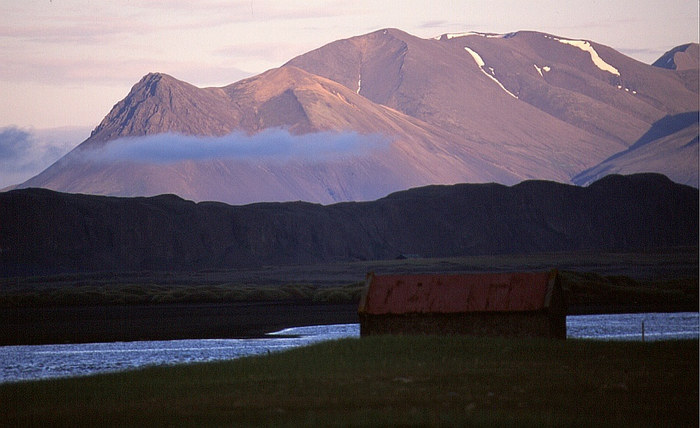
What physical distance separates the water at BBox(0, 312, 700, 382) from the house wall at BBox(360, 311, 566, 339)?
7.39 metres

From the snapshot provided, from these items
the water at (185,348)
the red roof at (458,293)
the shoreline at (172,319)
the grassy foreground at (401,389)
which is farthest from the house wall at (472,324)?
the shoreline at (172,319)

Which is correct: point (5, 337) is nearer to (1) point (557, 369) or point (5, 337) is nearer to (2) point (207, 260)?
(1) point (557, 369)

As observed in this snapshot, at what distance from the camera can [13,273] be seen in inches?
7274

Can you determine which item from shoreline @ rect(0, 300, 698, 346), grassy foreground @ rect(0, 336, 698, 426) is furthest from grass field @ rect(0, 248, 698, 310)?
grassy foreground @ rect(0, 336, 698, 426)

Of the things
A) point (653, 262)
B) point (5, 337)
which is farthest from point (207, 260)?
point (5, 337)

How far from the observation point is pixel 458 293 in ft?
152

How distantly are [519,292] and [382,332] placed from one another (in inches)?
235

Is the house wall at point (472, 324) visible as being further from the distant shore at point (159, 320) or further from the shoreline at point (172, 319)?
the distant shore at point (159, 320)

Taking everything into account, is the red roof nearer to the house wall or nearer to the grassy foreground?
the house wall

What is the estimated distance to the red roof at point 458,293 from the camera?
45.4 m

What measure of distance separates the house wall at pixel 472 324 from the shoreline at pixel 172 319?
24.6 m

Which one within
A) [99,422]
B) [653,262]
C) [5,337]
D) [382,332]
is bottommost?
[653,262]

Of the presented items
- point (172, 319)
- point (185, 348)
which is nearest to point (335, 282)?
point (172, 319)

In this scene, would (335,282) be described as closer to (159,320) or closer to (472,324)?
(159,320)
